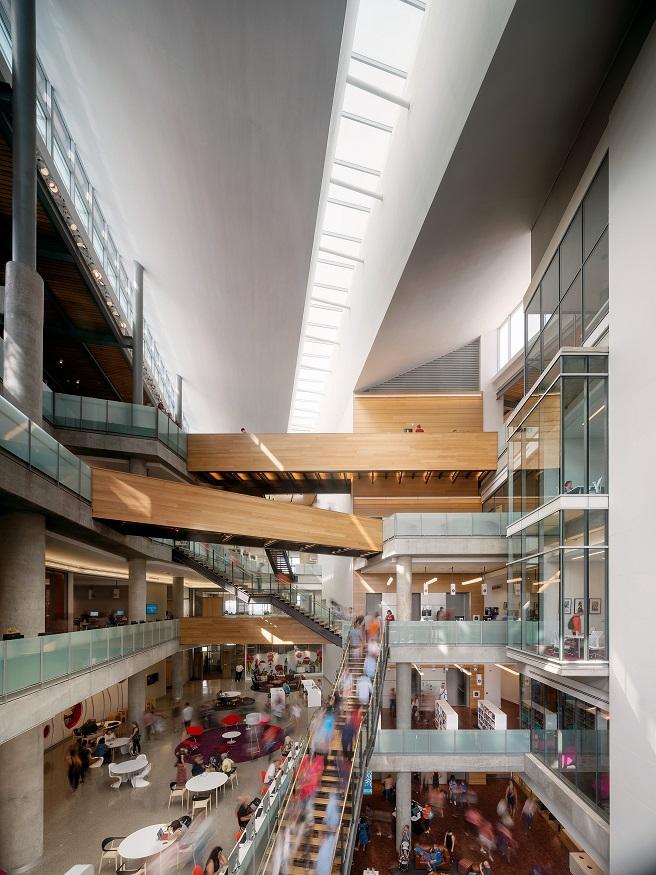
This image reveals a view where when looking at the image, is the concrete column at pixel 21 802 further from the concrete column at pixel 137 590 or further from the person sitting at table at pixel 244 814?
the concrete column at pixel 137 590

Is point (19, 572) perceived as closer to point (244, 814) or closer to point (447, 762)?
point (244, 814)

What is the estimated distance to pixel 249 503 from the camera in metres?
17.0

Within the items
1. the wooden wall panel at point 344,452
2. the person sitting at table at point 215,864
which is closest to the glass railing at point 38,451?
the person sitting at table at point 215,864

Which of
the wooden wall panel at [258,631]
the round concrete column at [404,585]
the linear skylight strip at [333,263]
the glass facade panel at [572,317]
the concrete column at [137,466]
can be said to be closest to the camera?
the glass facade panel at [572,317]

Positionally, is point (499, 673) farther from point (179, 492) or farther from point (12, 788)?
point (12, 788)

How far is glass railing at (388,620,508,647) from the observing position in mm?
15570

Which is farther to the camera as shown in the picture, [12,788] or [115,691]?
[115,691]

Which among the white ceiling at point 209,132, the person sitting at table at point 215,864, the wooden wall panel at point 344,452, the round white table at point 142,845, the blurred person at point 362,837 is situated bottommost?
the blurred person at point 362,837

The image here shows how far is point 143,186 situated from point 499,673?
64.3 feet

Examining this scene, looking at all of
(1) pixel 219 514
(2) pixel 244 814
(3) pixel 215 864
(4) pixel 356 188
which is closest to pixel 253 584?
(1) pixel 219 514

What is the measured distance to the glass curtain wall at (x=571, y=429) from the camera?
1007 cm

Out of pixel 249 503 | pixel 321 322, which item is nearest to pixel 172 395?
pixel 321 322

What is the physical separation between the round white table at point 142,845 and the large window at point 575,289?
→ 11683 millimetres

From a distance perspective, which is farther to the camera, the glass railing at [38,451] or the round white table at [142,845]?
the round white table at [142,845]
